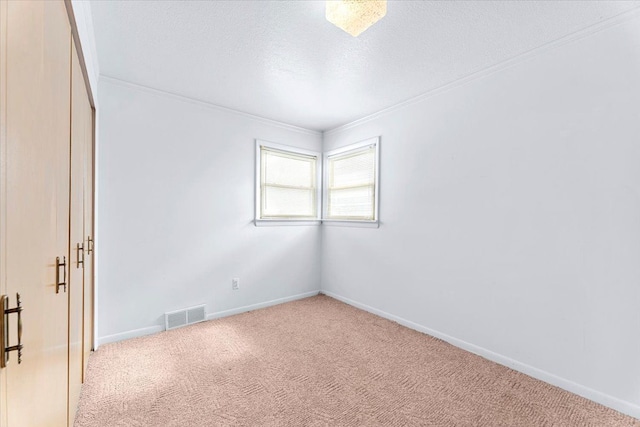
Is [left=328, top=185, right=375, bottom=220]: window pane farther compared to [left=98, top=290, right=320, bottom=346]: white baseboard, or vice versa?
[left=328, top=185, right=375, bottom=220]: window pane

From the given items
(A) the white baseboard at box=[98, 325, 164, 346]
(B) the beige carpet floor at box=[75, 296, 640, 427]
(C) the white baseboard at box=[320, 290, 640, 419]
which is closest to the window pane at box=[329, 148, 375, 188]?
(C) the white baseboard at box=[320, 290, 640, 419]

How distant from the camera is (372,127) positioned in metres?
3.53

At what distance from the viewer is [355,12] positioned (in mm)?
1627

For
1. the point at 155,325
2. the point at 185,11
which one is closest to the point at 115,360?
the point at 155,325

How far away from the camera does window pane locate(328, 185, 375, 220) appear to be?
359 cm

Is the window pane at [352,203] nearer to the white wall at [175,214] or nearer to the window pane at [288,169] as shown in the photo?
the window pane at [288,169]

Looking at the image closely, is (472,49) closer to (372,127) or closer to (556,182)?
(556,182)

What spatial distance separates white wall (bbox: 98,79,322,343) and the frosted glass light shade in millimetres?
2038

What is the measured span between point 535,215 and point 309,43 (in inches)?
84.7

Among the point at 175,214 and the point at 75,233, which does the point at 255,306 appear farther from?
the point at 75,233

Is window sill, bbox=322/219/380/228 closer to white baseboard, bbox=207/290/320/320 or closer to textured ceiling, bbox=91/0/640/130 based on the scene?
white baseboard, bbox=207/290/320/320

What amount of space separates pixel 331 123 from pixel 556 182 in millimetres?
2595

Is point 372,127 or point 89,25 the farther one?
point 372,127

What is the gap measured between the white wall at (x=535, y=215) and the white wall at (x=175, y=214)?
1.78 m
